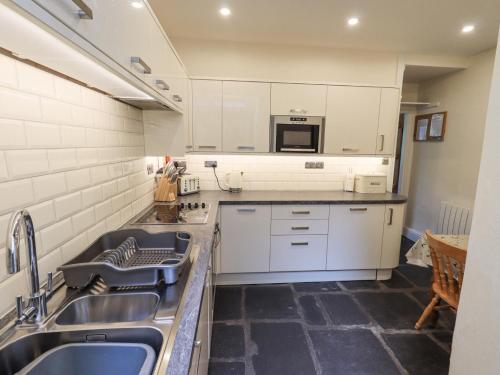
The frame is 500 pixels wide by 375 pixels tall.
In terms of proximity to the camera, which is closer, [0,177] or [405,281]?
[0,177]

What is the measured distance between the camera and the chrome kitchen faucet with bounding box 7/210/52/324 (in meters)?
0.62

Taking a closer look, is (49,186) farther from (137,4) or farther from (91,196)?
(137,4)

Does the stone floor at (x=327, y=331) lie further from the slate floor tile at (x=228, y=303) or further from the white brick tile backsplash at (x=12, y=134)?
the white brick tile backsplash at (x=12, y=134)

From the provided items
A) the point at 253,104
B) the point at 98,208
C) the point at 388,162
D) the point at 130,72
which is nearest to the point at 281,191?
the point at 253,104

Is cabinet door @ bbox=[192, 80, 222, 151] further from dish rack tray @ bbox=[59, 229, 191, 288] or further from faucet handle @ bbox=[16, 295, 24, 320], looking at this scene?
faucet handle @ bbox=[16, 295, 24, 320]

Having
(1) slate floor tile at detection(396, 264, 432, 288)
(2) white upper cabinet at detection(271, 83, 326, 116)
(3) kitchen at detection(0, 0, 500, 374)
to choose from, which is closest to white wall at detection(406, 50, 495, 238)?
(3) kitchen at detection(0, 0, 500, 374)

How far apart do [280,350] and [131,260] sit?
1.27 m

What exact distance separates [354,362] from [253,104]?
232 cm

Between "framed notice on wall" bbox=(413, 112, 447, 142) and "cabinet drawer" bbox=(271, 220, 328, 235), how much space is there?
2228mm

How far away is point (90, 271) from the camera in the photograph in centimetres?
95

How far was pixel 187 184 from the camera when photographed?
9.09ft

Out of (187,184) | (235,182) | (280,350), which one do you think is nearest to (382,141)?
(235,182)

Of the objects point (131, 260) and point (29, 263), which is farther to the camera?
point (131, 260)

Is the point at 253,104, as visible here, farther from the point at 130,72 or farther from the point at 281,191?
the point at 130,72
